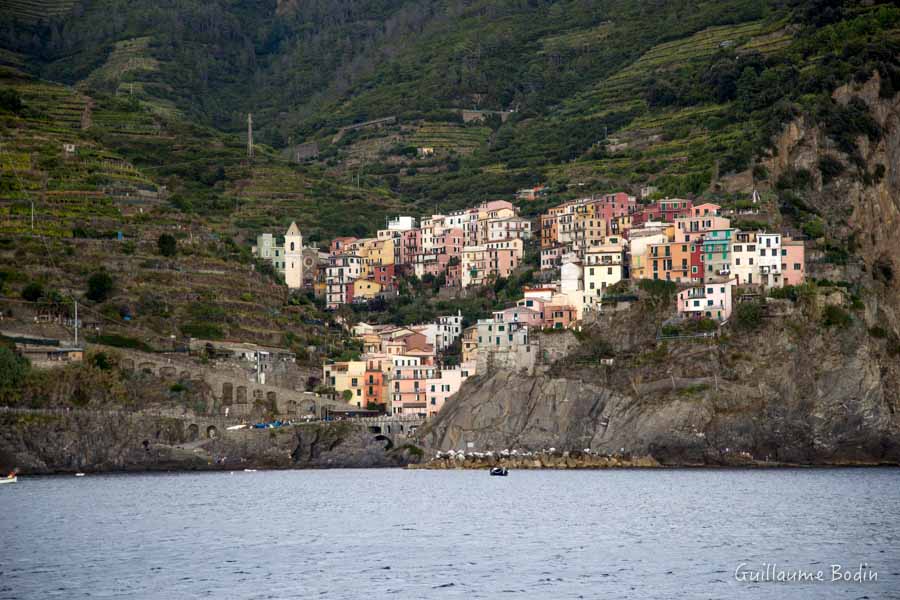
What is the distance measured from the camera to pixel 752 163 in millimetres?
117375

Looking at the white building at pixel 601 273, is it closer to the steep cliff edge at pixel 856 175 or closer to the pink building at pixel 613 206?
the steep cliff edge at pixel 856 175

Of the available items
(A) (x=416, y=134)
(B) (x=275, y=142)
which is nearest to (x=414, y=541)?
(A) (x=416, y=134)

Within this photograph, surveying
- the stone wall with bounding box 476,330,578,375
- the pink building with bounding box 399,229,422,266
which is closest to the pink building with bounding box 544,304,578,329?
the stone wall with bounding box 476,330,578,375

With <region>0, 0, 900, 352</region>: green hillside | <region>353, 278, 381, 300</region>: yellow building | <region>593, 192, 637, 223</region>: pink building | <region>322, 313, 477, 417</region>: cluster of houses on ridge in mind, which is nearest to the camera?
<region>322, 313, 477, 417</region>: cluster of houses on ridge

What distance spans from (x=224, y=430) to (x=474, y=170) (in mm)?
64996

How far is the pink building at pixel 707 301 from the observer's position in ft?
331

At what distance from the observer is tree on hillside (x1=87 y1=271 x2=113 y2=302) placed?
10919 centimetres

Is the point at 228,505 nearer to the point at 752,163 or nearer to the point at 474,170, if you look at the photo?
the point at 752,163

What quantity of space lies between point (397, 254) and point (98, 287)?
33.2m

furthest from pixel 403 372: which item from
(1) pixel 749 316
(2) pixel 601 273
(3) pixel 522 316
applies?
(1) pixel 749 316

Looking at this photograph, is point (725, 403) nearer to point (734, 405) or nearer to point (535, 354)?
point (734, 405)

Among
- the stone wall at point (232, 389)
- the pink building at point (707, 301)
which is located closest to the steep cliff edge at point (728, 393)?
the pink building at point (707, 301)

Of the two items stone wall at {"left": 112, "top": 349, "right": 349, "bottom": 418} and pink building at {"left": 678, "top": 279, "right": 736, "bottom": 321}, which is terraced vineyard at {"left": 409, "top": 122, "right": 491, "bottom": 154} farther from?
pink building at {"left": 678, "top": 279, "right": 736, "bottom": 321}

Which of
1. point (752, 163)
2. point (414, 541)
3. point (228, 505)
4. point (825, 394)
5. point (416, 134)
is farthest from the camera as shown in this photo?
point (416, 134)
